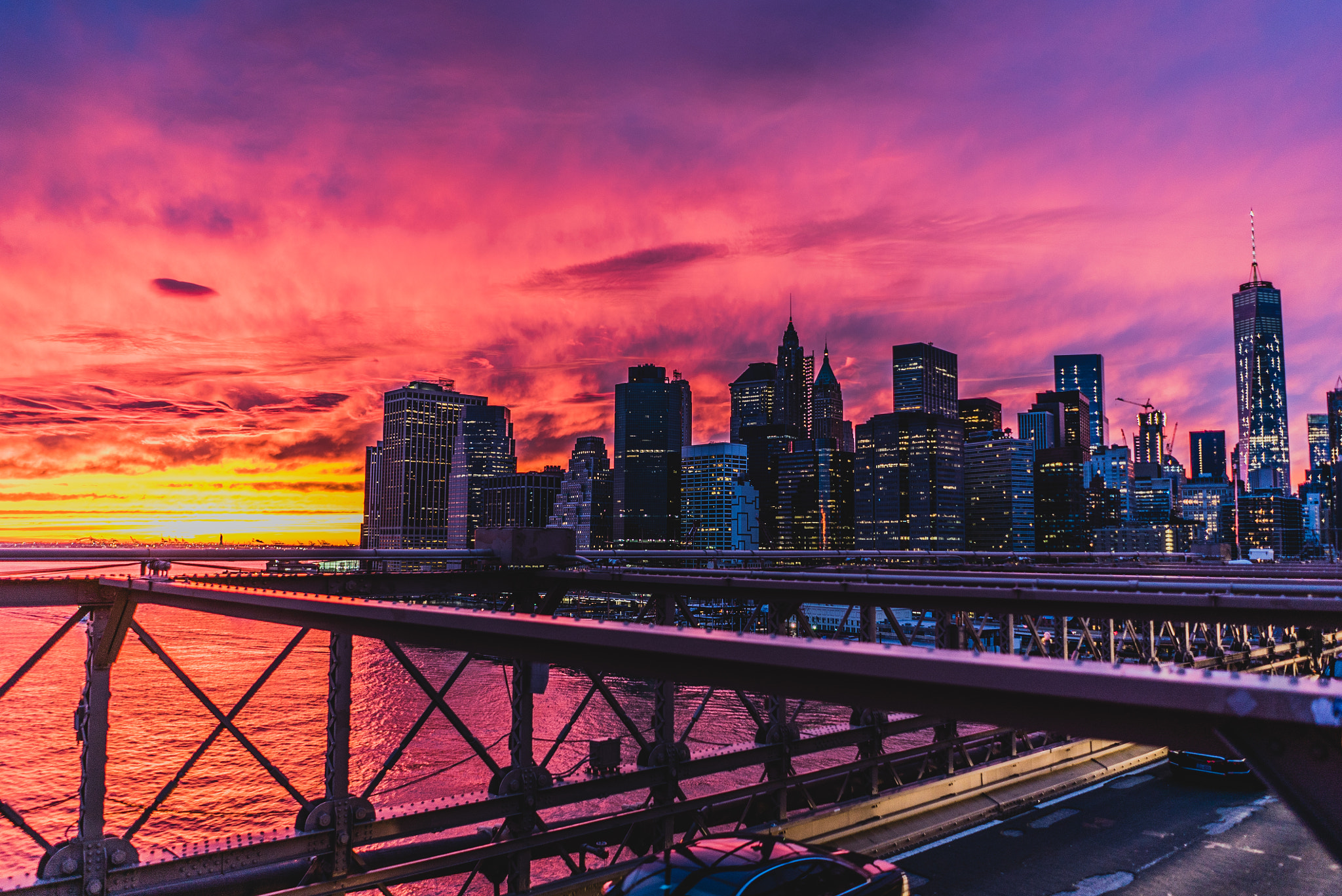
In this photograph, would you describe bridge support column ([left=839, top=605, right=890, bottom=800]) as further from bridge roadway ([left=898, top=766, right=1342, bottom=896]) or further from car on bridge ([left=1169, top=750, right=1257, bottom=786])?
car on bridge ([left=1169, top=750, right=1257, bottom=786])

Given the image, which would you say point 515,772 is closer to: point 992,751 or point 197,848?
point 197,848

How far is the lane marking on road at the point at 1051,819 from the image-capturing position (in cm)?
1792

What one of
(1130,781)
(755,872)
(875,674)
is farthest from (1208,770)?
(875,674)

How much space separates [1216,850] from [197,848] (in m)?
18.1

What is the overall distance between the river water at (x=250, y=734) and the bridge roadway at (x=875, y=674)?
36.4 meters

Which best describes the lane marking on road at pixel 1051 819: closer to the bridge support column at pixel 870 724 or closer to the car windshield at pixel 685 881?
the bridge support column at pixel 870 724

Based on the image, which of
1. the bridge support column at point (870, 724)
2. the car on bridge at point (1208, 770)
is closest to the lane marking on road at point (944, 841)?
the bridge support column at point (870, 724)

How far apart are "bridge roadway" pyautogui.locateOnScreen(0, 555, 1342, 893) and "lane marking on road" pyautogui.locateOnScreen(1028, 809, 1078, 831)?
9031mm

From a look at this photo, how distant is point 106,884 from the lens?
895cm

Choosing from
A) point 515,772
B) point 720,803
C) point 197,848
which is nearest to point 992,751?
point 720,803

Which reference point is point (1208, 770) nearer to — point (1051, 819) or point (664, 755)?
point (1051, 819)

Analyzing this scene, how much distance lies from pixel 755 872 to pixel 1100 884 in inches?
331

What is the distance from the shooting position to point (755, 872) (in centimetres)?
990

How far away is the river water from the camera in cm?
5822
